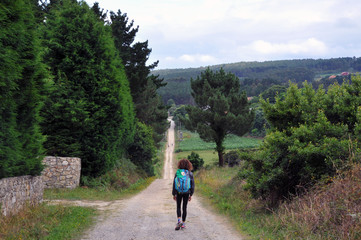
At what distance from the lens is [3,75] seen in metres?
7.40

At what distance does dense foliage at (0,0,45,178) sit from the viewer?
7742 millimetres

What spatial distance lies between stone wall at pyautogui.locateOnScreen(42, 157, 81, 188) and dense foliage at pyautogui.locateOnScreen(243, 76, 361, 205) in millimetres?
8869

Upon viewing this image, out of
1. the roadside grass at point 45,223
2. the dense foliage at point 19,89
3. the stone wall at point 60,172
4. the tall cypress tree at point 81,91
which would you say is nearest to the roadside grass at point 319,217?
the roadside grass at point 45,223

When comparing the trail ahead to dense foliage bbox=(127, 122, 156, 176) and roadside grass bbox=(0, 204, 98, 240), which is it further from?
dense foliage bbox=(127, 122, 156, 176)

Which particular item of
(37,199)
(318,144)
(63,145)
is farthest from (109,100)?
(318,144)

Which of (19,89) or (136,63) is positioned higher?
(136,63)

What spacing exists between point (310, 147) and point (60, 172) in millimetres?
11451

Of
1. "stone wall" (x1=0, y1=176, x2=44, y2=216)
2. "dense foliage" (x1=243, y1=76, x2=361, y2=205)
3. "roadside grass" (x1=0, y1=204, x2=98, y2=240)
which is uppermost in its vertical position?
"dense foliage" (x1=243, y1=76, x2=361, y2=205)

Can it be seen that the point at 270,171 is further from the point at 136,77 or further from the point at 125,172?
the point at 136,77

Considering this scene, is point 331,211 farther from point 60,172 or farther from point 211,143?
point 211,143

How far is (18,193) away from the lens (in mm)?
8812

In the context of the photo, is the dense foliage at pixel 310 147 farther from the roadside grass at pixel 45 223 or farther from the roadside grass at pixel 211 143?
the roadside grass at pixel 211 143

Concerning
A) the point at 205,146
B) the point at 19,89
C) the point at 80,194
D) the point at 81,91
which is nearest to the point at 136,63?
the point at 81,91

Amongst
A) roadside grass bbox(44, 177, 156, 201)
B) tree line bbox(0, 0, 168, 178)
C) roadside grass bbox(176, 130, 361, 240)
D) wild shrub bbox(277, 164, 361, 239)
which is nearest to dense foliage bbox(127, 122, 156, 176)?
tree line bbox(0, 0, 168, 178)
